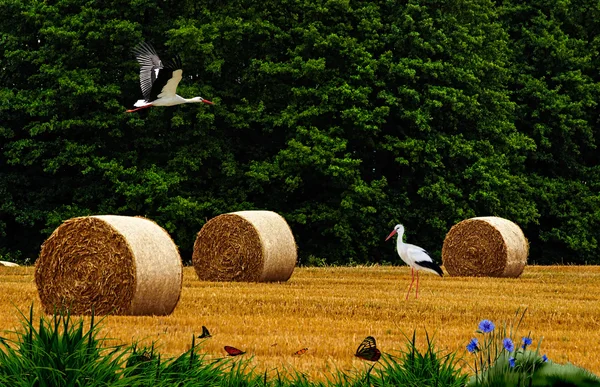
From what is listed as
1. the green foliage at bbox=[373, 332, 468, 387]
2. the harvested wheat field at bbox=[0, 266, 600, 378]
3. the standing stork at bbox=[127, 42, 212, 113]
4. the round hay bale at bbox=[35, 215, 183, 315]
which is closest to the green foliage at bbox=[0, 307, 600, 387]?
the green foliage at bbox=[373, 332, 468, 387]

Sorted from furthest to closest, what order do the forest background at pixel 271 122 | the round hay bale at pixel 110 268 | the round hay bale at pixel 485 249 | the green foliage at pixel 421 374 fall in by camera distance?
1. the forest background at pixel 271 122
2. the round hay bale at pixel 485 249
3. the round hay bale at pixel 110 268
4. the green foliage at pixel 421 374

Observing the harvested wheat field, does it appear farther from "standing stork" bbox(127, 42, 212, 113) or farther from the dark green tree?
the dark green tree

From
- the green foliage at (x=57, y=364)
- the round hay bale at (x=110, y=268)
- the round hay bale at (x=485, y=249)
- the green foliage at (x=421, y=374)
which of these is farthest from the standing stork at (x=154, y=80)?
the green foliage at (x=57, y=364)

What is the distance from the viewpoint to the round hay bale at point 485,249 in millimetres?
25828

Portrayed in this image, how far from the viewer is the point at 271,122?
120ft

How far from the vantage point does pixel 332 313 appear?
48.3ft

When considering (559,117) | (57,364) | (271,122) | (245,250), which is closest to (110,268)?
(245,250)

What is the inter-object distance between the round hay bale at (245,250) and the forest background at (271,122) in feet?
36.4

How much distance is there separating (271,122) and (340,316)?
2273 centimetres

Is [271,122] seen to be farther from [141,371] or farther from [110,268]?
[141,371]

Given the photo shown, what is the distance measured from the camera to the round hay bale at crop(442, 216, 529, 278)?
2583 cm

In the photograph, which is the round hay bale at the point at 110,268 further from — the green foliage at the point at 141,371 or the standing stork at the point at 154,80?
the green foliage at the point at 141,371

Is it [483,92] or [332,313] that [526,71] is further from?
[332,313]

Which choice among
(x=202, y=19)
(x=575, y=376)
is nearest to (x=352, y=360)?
(x=575, y=376)
